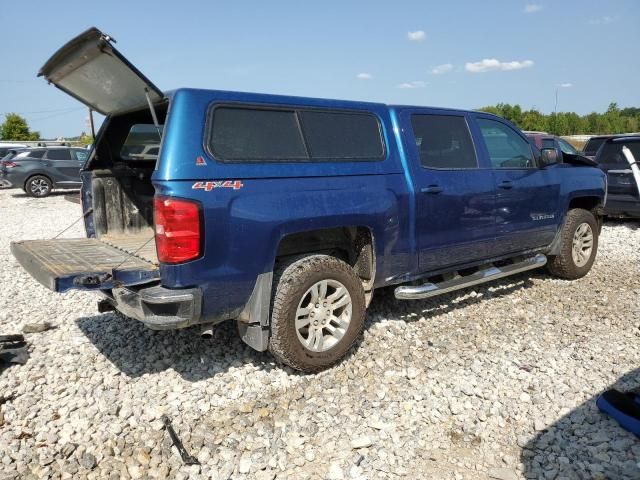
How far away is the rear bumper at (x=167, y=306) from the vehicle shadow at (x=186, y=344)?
2.68 feet

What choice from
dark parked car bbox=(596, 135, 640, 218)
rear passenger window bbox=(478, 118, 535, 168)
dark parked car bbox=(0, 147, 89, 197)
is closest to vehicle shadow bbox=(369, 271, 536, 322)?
rear passenger window bbox=(478, 118, 535, 168)

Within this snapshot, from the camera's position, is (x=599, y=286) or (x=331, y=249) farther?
(x=599, y=286)

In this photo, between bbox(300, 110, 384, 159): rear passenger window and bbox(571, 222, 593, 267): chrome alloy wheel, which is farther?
bbox(571, 222, 593, 267): chrome alloy wheel

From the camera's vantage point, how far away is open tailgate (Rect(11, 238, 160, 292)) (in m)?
3.18

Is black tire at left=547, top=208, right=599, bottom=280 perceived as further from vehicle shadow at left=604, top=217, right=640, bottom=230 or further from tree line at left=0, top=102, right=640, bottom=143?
tree line at left=0, top=102, right=640, bottom=143

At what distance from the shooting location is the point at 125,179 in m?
4.75

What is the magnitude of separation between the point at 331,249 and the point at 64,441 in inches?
89.5

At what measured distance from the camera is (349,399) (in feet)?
11.5

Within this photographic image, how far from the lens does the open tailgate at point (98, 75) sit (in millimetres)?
3270

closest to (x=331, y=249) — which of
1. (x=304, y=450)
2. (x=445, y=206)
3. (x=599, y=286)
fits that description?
(x=445, y=206)

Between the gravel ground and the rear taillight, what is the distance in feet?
3.60

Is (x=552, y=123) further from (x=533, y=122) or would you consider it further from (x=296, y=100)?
(x=296, y=100)

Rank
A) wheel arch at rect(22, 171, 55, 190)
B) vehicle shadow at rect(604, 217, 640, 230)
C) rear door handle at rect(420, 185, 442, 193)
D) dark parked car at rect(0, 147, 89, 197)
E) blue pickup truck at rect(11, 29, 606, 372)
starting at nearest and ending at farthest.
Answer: blue pickup truck at rect(11, 29, 606, 372) → rear door handle at rect(420, 185, 442, 193) → vehicle shadow at rect(604, 217, 640, 230) → dark parked car at rect(0, 147, 89, 197) → wheel arch at rect(22, 171, 55, 190)

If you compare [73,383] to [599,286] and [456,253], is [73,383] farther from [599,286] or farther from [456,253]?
[599,286]
